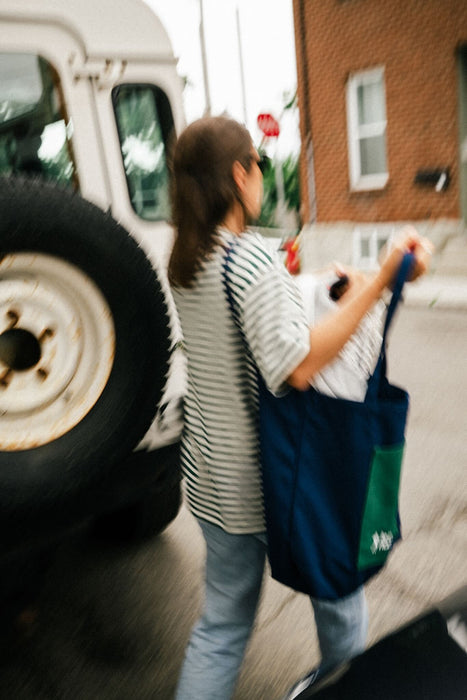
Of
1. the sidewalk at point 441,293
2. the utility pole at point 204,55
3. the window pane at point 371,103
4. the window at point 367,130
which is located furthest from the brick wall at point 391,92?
the utility pole at point 204,55

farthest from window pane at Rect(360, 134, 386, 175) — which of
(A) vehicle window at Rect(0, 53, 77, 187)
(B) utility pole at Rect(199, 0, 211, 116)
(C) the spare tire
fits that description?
(C) the spare tire

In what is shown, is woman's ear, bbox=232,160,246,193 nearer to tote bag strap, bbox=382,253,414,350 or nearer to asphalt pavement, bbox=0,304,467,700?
tote bag strap, bbox=382,253,414,350

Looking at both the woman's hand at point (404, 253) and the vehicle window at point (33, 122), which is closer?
the woman's hand at point (404, 253)

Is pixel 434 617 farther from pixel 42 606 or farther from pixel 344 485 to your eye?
pixel 42 606

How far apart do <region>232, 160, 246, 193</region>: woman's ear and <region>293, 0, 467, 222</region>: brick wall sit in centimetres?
1032

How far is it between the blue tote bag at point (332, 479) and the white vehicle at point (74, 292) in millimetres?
548

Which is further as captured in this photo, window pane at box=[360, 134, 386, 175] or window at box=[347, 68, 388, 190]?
window pane at box=[360, 134, 386, 175]

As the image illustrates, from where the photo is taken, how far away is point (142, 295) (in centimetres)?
188

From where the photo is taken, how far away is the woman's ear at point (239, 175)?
1457 millimetres

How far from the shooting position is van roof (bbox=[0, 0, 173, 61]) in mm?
2086

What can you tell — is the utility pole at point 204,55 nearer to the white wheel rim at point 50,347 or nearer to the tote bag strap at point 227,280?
the white wheel rim at point 50,347

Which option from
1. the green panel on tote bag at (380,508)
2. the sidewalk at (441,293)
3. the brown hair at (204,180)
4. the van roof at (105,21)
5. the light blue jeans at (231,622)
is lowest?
the sidewalk at (441,293)

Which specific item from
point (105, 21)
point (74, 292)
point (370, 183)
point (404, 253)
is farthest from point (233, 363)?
point (370, 183)

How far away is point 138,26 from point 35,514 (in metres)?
1.65
